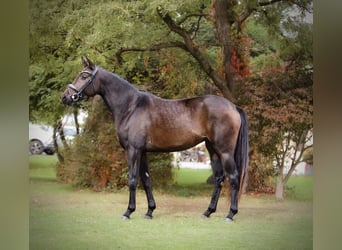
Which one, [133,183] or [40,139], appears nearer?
[133,183]

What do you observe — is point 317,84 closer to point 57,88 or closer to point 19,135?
point 57,88

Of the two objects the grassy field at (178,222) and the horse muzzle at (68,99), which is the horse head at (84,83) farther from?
the grassy field at (178,222)

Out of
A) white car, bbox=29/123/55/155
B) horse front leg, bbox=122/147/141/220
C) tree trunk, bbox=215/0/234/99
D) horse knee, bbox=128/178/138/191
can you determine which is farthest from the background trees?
horse knee, bbox=128/178/138/191

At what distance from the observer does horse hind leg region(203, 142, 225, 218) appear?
370 centimetres

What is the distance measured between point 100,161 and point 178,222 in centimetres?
75

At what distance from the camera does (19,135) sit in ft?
12.6

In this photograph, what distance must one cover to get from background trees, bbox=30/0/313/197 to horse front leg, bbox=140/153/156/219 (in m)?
0.55

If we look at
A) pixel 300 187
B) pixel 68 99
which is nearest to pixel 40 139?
pixel 68 99

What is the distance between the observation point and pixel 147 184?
12.2ft

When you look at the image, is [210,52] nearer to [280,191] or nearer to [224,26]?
[224,26]

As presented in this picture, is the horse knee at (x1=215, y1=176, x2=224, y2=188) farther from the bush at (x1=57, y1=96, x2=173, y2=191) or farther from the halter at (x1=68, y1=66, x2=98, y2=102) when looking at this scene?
the halter at (x1=68, y1=66, x2=98, y2=102)

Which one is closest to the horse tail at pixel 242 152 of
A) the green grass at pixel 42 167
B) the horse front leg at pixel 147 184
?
the horse front leg at pixel 147 184

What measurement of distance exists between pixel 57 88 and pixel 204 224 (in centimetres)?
153

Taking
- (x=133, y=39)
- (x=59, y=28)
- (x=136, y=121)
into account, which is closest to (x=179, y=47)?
(x=133, y=39)
